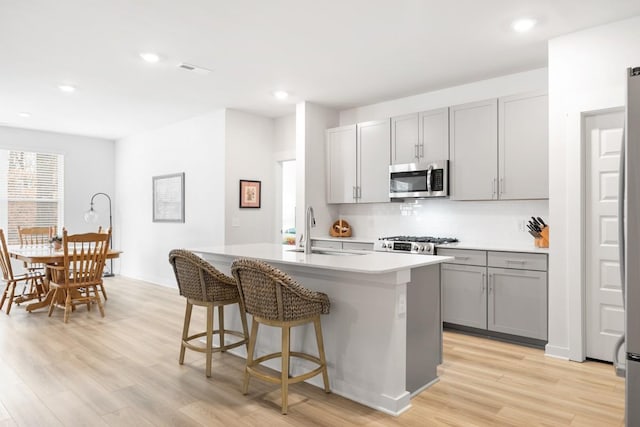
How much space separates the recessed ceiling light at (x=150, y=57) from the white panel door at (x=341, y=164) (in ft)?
7.80

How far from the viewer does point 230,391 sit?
279 centimetres

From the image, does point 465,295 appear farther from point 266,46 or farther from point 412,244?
point 266,46

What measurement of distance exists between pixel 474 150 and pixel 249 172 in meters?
3.15

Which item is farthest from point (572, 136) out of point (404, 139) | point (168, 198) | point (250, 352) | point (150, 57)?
point (168, 198)

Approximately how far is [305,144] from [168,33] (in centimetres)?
236

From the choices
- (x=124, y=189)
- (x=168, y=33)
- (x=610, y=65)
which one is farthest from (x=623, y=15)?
(x=124, y=189)

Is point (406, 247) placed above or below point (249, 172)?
below

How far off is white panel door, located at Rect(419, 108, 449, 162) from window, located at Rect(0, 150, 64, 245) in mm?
6261

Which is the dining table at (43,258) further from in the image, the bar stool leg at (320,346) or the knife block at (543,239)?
the knife block at (543,239)

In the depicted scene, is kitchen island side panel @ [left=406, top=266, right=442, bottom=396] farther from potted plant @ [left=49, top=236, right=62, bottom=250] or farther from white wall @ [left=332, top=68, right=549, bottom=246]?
potted plant @ [left=49, top=236, right=62, bottom=250]

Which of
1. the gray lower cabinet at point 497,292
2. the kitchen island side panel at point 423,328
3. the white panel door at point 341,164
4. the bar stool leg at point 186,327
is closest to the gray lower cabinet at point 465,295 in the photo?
the gray lower cabinet at point 497,292

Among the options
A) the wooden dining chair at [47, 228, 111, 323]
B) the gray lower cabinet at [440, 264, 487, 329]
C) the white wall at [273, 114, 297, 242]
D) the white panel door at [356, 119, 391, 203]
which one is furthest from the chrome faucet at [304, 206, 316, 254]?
the white wall at [273, 114, 297, 242]

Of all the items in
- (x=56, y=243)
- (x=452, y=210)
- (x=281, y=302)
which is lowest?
(x=281, y=302)

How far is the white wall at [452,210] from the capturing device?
4.31 m
